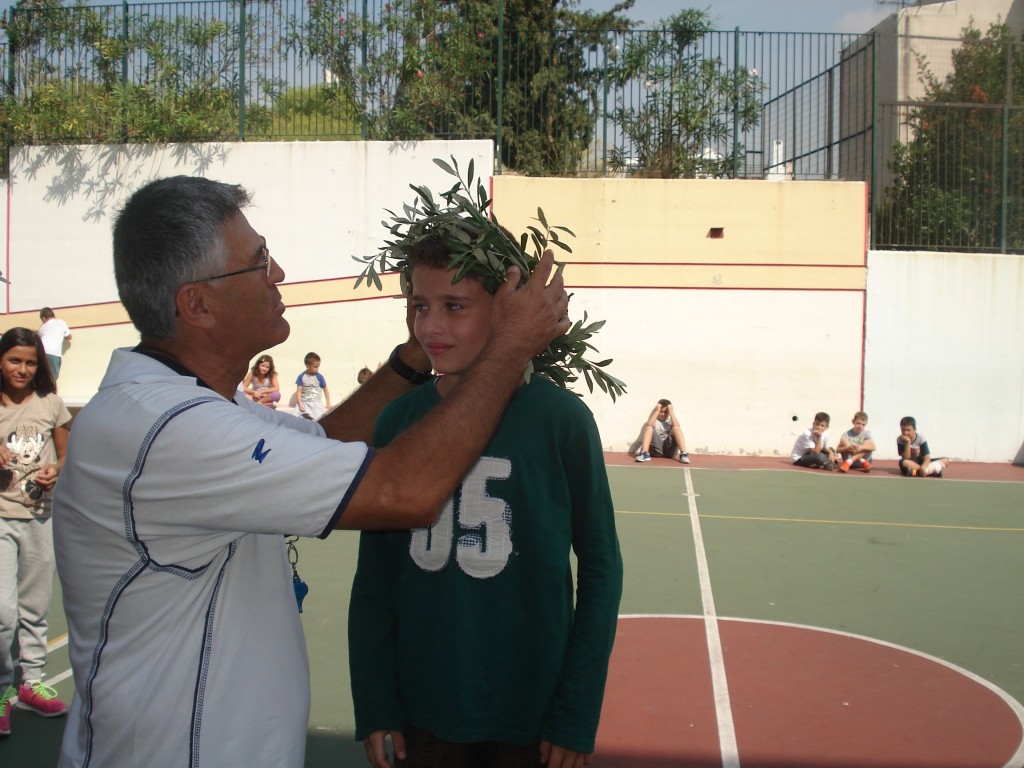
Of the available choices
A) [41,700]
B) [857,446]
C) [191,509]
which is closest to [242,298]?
[191,509]

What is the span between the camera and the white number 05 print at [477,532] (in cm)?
255

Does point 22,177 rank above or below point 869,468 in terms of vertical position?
above

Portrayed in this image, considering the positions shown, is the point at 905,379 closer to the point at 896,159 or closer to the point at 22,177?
the point at 896,159

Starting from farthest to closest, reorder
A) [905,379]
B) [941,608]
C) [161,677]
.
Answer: [905,379] → [941,608] → [161,677]

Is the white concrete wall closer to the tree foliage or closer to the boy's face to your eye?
the tree foliage

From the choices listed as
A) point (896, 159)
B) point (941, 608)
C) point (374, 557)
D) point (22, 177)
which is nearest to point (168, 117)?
point (22, 177)

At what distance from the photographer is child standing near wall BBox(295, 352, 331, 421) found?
15477 millimetres

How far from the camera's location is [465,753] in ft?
8.41

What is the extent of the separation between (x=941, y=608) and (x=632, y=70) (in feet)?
39.4

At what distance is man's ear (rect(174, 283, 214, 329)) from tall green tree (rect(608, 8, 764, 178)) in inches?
620

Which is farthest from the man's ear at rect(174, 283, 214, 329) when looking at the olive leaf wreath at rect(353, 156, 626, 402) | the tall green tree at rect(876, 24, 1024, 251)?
the tall green tree at rect(876, 24, 1024, 251)

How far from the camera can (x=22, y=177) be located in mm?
16984

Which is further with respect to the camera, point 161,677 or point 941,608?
point 941,608

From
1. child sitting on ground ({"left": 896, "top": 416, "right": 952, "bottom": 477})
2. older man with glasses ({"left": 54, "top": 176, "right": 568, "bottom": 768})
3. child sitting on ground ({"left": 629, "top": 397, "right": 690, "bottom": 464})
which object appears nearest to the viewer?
older man with glasses ({"left": 54, "top": 176, "right": 568, "bottom": 768})
